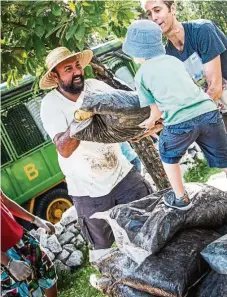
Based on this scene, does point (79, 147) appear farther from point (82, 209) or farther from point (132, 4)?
point (132, 4)

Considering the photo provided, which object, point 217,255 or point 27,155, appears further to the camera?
point 27,155

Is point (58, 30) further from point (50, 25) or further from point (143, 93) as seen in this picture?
point (143, 93)

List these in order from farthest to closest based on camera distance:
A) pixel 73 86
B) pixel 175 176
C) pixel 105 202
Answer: pixel 105 202 < pixel 73 86 < pixel 175 176

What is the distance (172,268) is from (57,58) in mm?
1430

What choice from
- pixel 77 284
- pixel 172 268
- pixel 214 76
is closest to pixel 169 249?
pixel 172 268

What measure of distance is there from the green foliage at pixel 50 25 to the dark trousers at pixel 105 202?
96cm

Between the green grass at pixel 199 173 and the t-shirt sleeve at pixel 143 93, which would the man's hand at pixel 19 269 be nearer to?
the t-shirt sleeve at pixel 143 93

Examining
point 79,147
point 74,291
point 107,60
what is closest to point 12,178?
point 74,291

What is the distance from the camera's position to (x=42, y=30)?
2764 millimetres

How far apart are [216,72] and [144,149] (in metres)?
1.17

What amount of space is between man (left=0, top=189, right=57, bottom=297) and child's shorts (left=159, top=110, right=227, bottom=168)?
1.20m

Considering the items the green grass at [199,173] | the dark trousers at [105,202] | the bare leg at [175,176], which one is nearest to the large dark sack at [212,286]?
the bare leg at [175,176]

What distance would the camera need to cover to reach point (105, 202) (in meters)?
3.06

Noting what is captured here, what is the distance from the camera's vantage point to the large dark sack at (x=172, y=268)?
2148 mm
